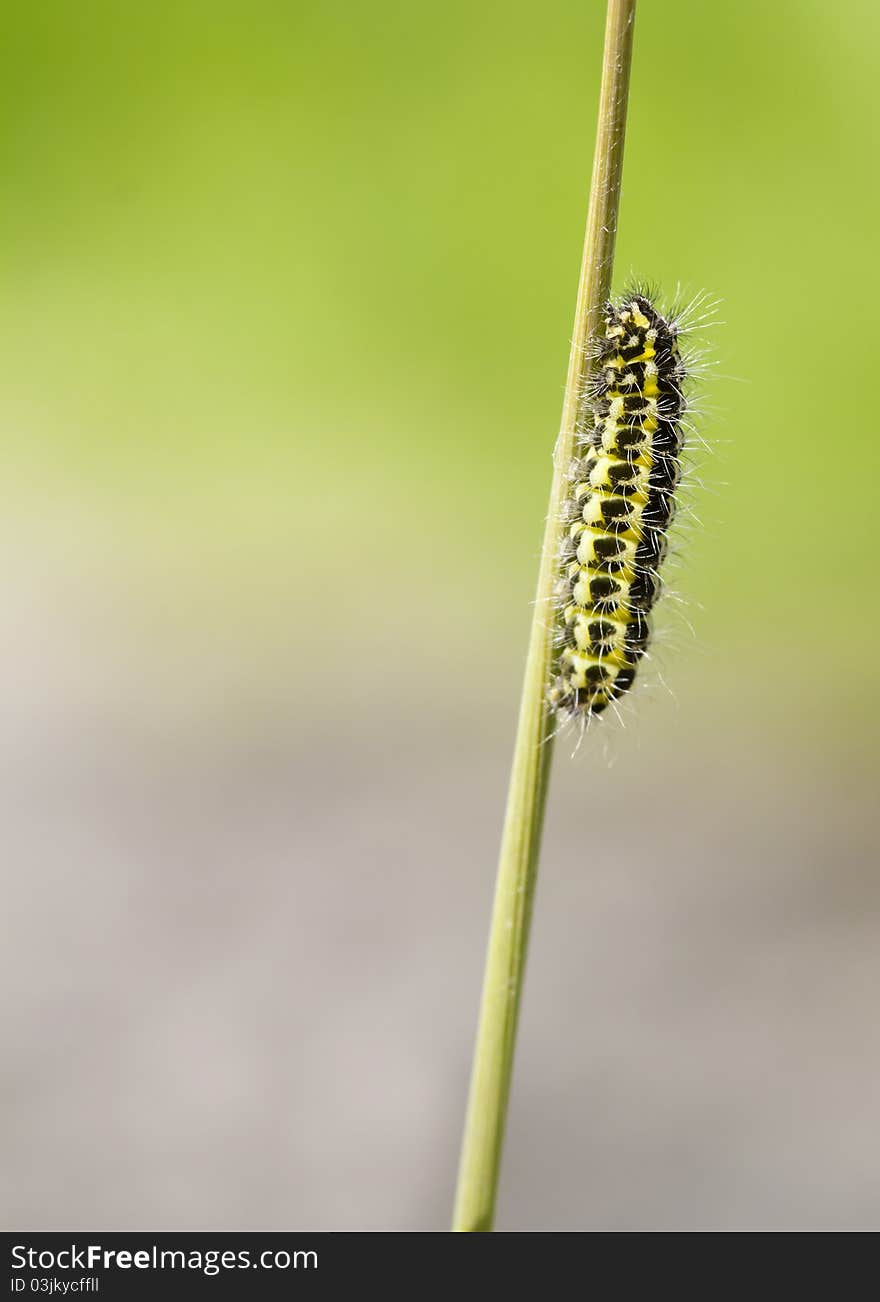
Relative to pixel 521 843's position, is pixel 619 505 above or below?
above

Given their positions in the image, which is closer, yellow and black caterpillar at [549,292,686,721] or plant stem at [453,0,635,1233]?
plant stem at [453,0,635,1233]

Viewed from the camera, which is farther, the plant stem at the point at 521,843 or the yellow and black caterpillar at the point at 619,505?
the yellow and black caterpillar at the point at 619,505

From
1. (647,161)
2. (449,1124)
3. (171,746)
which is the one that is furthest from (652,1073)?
(647,161)

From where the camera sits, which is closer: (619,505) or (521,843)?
(521,843)
